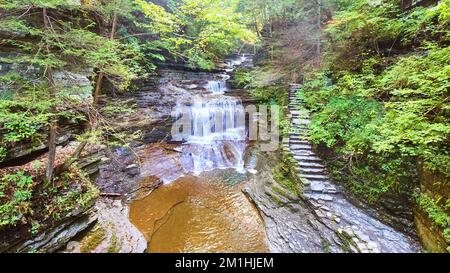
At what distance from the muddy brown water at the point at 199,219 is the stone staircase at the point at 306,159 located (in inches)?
68.5

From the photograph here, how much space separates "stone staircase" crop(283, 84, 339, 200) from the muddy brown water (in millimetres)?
1741

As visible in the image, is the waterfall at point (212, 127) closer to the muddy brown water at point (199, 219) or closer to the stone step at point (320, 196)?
the muddy brown water at point (199, 219)

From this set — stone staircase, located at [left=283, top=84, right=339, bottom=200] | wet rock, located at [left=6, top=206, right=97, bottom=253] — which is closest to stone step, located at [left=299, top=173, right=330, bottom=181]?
stone staircase, located at [left=283, top=84, right=339, bottom=200]

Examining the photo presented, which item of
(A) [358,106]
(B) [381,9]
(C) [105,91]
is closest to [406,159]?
(A) [358,106]

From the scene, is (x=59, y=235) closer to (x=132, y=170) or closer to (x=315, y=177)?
(x=132, y=170)

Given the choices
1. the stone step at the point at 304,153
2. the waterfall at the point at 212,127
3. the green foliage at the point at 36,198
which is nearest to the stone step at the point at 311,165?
the stone step at the point at 304,153

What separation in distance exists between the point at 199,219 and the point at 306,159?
3743mm

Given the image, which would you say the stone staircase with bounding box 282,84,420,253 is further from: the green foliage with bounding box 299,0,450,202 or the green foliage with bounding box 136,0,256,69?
the green foliage with bounding box 136,0,256,69

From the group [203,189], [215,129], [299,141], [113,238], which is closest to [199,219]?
[203,189]

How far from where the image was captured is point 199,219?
249 inches

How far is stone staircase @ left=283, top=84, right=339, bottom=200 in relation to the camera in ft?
20.5
